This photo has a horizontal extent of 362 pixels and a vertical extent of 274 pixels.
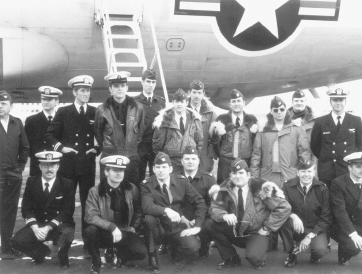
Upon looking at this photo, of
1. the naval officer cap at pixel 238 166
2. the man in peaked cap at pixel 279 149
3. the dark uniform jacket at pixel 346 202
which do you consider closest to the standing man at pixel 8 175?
the naval officer cap at pixel 238 166

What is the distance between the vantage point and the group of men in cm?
523

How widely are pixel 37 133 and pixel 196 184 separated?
2.10m

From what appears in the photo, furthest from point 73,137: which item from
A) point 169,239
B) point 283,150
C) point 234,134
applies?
point 283,150

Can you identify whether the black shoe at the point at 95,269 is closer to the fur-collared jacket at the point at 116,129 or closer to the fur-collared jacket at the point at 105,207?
the fur-collared jacket at the point at 105,207

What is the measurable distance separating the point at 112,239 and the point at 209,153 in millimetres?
1758

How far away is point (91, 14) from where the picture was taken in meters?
7.62

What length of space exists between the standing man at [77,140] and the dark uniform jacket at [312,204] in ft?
7.41

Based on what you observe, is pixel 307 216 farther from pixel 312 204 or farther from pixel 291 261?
pixel 291 261

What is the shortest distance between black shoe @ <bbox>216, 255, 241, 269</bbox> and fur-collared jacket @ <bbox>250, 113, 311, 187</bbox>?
3.41 ft

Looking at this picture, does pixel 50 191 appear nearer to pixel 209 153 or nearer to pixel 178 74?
pixel 209 153

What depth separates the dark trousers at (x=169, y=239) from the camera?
5184 millimetres

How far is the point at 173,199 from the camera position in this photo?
5438 millimetres

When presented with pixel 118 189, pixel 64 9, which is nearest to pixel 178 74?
pixel 64 9

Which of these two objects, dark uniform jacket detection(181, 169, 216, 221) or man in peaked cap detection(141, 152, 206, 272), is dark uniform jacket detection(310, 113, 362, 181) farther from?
man in peaked cap detection(141, 152, 206, 272)
